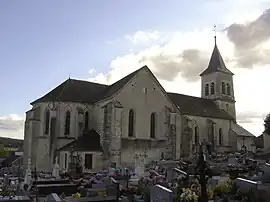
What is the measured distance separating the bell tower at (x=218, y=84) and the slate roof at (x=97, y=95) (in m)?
4.02

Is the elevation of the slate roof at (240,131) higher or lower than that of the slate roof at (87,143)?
higher

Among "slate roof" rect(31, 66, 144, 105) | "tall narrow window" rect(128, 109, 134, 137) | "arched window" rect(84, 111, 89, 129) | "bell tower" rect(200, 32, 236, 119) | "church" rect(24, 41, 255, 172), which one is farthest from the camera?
"bell tower" rect(200, 32, 236, 119)

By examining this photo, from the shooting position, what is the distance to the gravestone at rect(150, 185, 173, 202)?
939 cm

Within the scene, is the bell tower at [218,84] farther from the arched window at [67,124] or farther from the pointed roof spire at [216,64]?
the arched window at [67,124]

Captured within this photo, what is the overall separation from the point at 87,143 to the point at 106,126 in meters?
2.36

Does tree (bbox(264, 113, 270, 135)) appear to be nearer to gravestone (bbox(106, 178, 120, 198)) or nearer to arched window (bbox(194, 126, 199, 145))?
arched window (bbox(194, 126, 199, 145))

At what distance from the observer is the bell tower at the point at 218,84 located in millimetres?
46875

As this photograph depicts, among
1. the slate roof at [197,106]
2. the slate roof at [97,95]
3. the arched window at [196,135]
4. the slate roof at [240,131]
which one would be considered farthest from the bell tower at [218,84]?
the arched window at [196,135]

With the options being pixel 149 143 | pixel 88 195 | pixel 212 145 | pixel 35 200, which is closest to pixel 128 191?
pixel 88 195

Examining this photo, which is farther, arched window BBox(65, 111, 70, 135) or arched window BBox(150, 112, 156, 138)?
arched window BBox(150, 112, 156, 138)

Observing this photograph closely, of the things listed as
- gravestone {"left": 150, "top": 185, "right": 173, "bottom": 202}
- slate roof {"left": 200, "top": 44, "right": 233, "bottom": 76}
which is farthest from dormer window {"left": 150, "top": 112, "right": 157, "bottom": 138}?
gravestone {"left": 150, "top": 185, "right": 173, "bottom": 202}

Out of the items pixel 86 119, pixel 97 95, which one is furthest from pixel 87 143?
pixel 97 95

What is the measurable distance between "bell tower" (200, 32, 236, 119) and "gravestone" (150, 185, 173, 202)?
37365mm

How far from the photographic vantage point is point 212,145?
1567 inches
